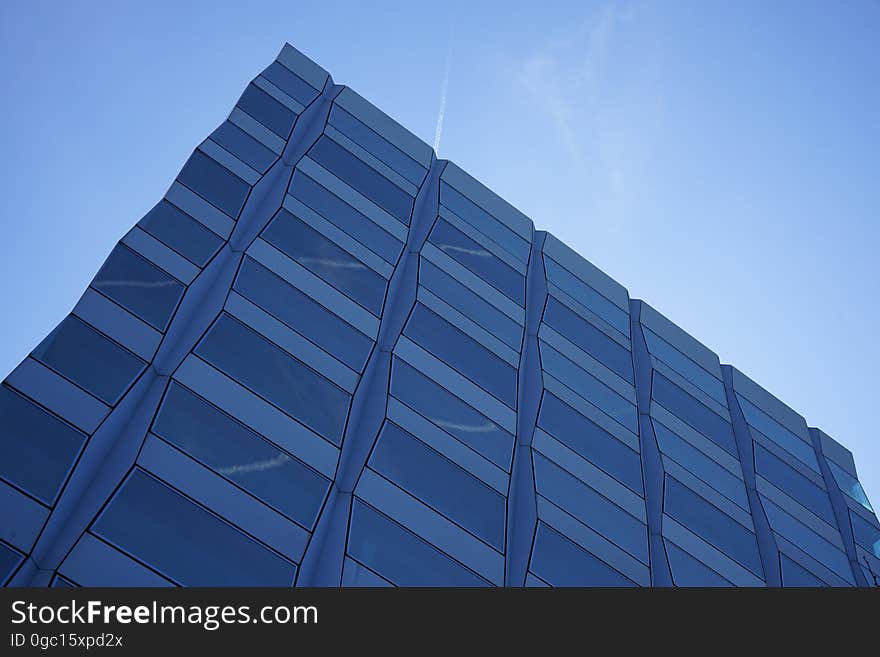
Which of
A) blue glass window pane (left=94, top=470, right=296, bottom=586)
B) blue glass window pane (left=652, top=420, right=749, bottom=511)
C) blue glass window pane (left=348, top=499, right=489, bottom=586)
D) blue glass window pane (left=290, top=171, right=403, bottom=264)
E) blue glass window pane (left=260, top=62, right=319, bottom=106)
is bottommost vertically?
blue glass window pane (left=94, top=470, right=296, bottom=586)

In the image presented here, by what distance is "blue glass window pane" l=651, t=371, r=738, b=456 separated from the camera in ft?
77.0

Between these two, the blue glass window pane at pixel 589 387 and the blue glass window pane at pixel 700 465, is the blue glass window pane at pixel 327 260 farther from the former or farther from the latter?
the blue glass window pane at pixel 700 465

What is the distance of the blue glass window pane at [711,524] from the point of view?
1989 centimetres

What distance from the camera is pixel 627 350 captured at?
79.8 ft

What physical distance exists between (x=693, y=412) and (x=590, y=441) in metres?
5.81

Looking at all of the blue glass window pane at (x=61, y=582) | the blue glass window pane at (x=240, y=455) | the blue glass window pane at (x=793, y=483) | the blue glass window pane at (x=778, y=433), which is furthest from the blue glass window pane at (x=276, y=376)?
the blue glass window pane at (x=778, y=433)

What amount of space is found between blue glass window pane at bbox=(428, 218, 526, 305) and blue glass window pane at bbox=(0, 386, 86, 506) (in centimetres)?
1153

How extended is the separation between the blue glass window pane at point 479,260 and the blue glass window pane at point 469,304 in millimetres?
1099

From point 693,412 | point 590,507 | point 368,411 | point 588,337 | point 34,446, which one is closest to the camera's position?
point 34,446

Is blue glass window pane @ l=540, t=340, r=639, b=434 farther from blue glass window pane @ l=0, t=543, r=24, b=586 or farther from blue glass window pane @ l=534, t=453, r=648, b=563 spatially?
blue glass window pane @ l=0, t=543, r=24, b=586

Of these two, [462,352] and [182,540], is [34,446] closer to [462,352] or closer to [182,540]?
[182,540]

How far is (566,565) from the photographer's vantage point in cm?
1616

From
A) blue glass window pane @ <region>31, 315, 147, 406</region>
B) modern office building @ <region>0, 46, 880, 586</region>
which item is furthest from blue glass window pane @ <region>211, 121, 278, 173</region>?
blue glass window pane @ <region>31, 315, 147, 406</region>

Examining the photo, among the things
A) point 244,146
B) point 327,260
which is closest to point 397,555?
point 327,260
